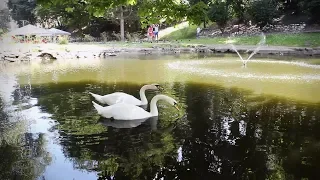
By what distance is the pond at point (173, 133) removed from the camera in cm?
645

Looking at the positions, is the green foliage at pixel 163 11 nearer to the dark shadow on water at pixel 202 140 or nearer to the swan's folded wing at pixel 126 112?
the swan's folded wing at pixel 126 112

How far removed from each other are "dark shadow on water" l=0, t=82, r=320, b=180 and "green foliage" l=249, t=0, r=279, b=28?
81.6ft

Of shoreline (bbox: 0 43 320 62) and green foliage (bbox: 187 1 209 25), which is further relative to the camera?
shoreline (bbox: 0 43 320 62)

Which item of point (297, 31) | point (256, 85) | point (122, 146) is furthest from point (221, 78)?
point (297, 31)

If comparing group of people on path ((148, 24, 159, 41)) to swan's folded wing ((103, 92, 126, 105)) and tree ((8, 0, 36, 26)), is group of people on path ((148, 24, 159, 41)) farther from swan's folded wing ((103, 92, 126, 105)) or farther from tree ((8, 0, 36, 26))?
swan's folded wing ((103, 92, 126, 105))

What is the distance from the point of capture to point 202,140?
25.9 ft

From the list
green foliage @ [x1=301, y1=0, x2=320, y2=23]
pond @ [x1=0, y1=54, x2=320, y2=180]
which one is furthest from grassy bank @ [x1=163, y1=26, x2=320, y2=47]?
pond @ [x1=0, y1=54, x2=320, y2=180]

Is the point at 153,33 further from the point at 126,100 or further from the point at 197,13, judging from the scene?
the point at 197,13

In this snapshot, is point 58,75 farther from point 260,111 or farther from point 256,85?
point 260,111

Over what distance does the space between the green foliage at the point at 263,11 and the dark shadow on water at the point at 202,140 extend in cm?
2486

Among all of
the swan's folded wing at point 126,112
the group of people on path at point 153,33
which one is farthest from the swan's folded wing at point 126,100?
the group of people on path at point 153,33

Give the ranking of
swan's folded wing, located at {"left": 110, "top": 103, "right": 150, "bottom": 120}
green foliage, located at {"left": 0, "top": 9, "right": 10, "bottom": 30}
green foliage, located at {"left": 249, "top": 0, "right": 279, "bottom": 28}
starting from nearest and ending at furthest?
A: swan's folded wing, located at {"left": 110, "top": 103, "right": 150, "bottom": 120}
green foliage, located at {"left": 249, "top": 0, "right": 279, "bottom": 28}
green foliage, located at {"left": 0, "top": 9, "right": 10, "bottom": 30}

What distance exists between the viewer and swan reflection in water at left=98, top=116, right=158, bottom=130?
29.7 feet

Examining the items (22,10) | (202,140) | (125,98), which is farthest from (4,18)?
(202,140)
